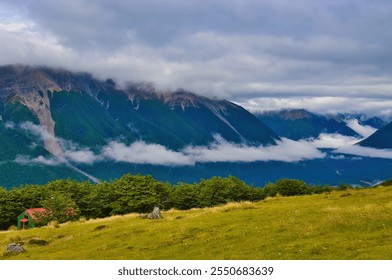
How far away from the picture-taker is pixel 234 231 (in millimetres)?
38281

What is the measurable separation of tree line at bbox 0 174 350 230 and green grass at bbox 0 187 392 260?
204 ft

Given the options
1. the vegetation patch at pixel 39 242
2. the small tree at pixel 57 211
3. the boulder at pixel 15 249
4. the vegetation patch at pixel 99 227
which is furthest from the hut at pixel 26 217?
the boulder at pixel 15 249

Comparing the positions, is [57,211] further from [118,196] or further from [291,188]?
[291,188]

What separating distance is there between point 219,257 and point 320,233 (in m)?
8.04

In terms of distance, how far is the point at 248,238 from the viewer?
3509 cm

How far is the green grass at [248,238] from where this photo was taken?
29.6 m

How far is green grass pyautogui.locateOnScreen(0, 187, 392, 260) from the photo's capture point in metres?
29.6

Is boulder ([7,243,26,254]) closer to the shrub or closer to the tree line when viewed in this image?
the tree line

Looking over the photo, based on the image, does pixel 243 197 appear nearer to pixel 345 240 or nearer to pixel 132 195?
pixel 132 195

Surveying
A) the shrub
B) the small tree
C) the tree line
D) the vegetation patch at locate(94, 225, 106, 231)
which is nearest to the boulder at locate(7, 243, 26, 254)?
the vegetation patch at locate(94, 225, 106, 231)

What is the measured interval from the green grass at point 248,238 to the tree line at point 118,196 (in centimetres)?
6209
